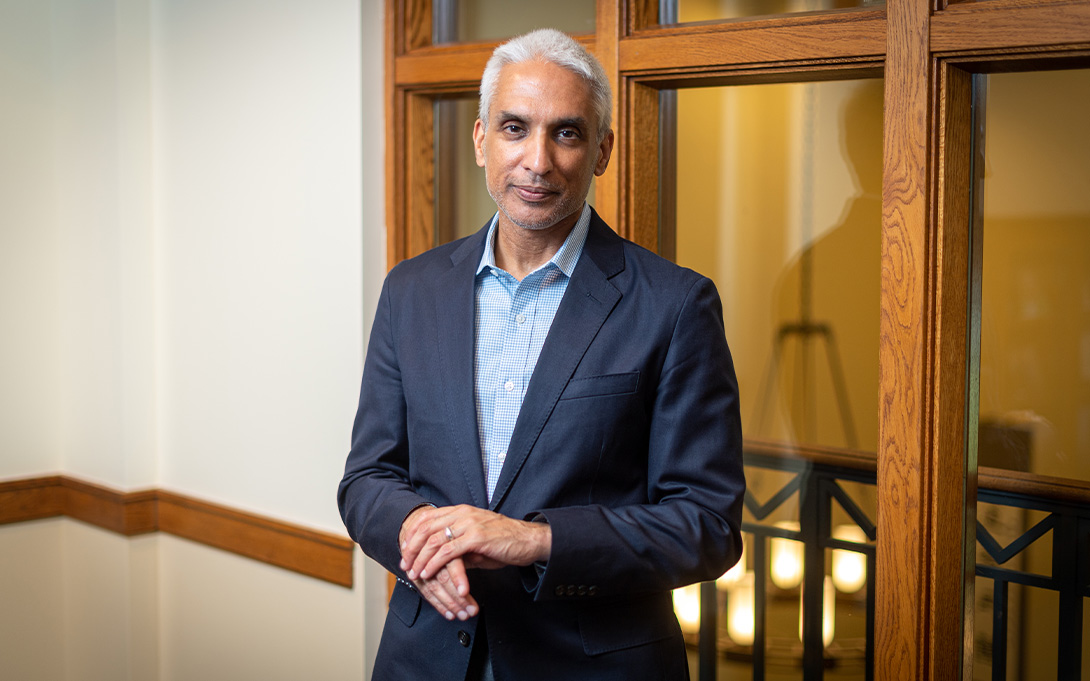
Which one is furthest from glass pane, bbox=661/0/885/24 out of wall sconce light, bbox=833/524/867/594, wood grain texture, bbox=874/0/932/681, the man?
wall sconce light, bbox=833/524/867/594

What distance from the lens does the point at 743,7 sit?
2158 millimetres

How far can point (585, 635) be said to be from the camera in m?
1.62

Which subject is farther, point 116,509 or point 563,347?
point 116,509

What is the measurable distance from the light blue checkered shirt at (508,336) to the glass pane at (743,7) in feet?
2.39

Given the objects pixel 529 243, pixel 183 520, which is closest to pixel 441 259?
pixel 529 243

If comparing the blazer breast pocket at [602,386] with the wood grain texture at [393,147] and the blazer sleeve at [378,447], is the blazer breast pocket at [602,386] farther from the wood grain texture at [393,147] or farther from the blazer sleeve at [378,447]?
the wood grain texture at [393,147]

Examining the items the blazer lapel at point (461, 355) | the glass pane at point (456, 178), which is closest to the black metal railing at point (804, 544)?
the blazer lapel at point (461, 355)

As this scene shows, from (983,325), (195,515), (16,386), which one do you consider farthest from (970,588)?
(16,386)

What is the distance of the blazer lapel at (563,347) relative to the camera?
162 cm

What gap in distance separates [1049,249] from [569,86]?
1.02 metres

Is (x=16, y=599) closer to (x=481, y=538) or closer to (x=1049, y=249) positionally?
(x=481, y=538)

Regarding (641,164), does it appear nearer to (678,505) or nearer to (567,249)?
(567,249)

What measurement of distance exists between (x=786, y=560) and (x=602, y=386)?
0.97 meters

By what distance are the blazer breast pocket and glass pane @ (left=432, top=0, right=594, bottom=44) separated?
1.13 meters
